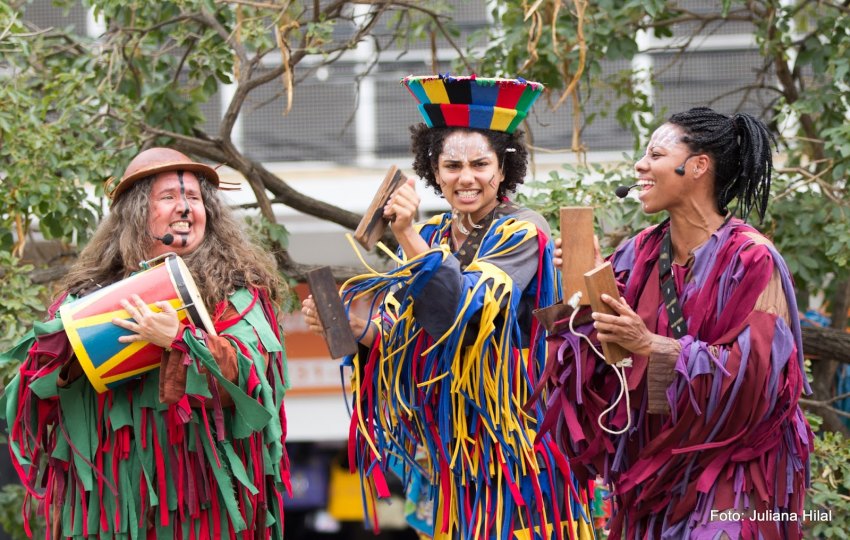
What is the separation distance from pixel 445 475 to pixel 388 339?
18.4 inches

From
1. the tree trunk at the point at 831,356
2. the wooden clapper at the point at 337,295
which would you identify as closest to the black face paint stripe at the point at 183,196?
the wooden clapper at the point at 337,295

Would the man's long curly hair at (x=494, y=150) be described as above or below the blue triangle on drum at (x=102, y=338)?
above

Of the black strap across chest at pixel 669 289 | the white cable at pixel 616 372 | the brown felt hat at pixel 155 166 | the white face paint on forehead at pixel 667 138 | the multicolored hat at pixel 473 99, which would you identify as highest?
the multicolored hat at pixel 473 99

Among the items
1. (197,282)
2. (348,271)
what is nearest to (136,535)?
(197,282)

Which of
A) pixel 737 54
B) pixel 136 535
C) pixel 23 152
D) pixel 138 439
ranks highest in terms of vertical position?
pixel 737 54

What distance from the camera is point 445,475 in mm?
4281

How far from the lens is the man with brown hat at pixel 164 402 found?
12.9 ft

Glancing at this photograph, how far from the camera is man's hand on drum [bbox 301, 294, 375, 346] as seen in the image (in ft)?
13.4

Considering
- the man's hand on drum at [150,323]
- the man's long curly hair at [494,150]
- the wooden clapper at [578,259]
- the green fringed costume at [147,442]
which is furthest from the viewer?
the man's long curly hair at [494,150]

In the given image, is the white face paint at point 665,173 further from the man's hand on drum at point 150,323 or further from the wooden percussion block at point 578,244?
the man's hand on drum at point 150,323

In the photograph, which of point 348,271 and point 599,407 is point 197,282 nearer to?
point 599,407

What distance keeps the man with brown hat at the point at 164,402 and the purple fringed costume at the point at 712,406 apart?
97 cm

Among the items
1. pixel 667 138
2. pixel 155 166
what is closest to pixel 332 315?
pixel 155 166

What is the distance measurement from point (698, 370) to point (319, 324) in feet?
3.84
